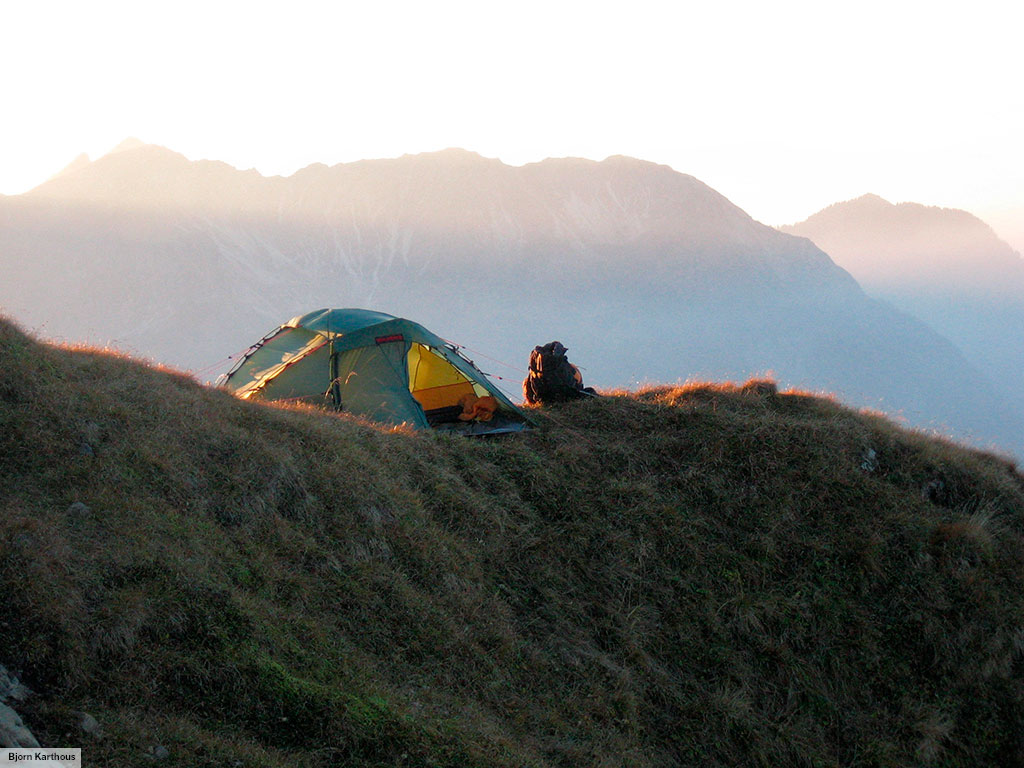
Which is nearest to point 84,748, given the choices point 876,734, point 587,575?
point 587,575

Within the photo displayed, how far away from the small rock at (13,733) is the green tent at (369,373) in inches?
317

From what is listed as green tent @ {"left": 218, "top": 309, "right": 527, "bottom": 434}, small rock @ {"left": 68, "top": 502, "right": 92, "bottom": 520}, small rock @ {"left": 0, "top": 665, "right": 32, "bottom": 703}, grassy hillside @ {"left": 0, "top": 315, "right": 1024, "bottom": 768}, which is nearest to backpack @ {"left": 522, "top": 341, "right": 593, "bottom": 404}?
green tent @ {"left": 218, "top": 309, "right": 527, "bottom": 434}

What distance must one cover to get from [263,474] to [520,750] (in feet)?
14.1

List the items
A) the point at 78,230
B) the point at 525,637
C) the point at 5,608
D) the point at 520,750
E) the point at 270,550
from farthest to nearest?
the point at 78,230, the point at 525,637, the point at 270,550, the point at 520,750, the point at 5,608

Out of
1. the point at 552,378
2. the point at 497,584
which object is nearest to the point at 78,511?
the point at 497,584

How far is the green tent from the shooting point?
532 inches

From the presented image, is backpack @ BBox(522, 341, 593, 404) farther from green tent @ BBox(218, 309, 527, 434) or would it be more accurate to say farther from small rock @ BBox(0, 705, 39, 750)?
small rock @ BBox(0, 705, 39, 750)

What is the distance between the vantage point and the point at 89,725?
5.16 meters

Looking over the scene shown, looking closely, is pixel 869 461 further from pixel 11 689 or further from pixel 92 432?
pixel 11 689

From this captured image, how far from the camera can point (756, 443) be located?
40.7ft

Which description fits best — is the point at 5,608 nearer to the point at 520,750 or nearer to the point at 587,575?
the point at 520,750

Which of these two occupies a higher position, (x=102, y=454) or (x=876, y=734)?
(x=102, y=454)

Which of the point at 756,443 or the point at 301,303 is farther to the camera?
the point at 301,303

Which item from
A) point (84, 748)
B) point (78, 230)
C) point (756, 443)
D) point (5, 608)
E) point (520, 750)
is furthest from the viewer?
point (78, 230)
